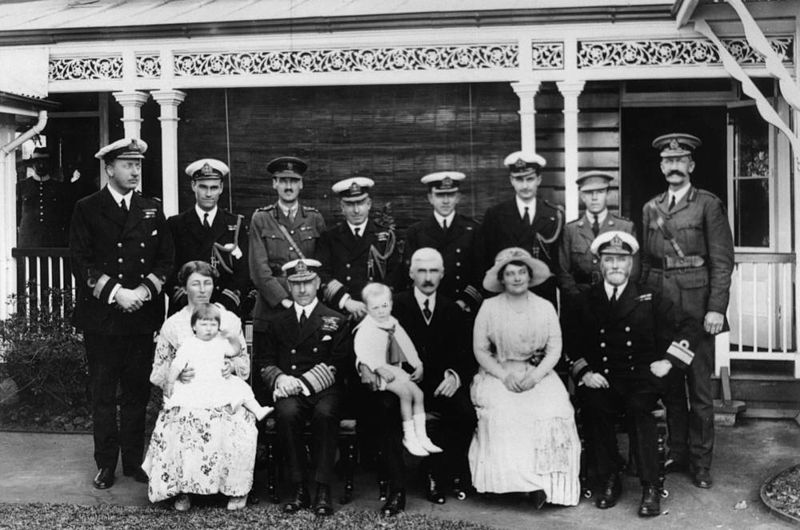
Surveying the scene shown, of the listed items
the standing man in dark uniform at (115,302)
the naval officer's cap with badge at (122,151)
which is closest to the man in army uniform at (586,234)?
the standing man in dark uniform at (115,302)

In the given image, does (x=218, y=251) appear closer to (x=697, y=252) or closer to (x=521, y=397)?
(x=521, y=397)

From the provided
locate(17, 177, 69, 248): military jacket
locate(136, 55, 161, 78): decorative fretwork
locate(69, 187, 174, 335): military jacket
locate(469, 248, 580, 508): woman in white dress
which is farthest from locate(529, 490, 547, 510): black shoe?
locate(17, 177, 69, 248): military jacket

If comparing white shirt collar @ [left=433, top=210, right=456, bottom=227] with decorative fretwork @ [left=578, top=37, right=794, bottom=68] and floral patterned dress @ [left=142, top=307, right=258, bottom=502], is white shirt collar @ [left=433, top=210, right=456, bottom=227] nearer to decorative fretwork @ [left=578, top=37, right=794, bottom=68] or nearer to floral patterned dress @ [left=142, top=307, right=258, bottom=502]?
floral patterned dress @ [left=142, top=307, right=258, bottom=502]

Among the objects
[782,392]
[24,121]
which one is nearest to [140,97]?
[24,121]

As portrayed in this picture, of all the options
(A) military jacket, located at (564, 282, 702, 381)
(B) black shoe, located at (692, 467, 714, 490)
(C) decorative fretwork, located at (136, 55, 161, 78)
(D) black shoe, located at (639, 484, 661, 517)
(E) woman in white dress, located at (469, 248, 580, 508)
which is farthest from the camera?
(C) decorative fretwork, located at (136, 55, 161, 78)

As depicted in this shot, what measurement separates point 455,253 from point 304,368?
1.32m

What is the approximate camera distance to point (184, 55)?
8164mm

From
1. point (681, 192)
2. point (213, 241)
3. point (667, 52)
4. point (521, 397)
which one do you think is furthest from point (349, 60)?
point (521, 397)

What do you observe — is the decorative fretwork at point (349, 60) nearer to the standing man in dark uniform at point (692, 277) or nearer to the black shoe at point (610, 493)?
the standing man in dark uniform at point (692, 277)

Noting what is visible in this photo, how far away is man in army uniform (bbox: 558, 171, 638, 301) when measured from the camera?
627 cm

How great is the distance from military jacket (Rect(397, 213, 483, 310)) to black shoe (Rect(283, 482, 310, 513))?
1545 millimetres

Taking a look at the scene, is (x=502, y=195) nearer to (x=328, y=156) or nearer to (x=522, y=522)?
(x=328, y=156)

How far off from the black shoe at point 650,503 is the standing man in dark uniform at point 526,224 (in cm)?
152

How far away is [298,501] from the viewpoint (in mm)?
5480
